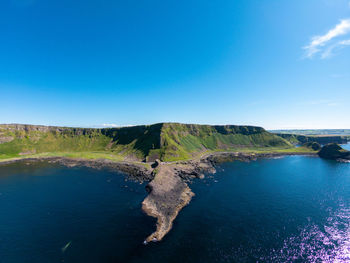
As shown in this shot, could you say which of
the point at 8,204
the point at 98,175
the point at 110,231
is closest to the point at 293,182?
the point at 110,231

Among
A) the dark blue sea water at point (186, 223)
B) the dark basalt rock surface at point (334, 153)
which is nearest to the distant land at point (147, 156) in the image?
the dark basalt rock surface at point (334, 153)

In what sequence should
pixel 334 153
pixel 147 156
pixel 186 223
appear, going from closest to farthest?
pixel 186 223 → pixel 147 156 → pixel 334 153

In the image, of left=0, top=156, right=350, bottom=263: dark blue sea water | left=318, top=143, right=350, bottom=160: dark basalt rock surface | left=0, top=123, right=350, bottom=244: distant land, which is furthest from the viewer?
left=318, top=143, right=350, bottom=160: dark basalt rock surface

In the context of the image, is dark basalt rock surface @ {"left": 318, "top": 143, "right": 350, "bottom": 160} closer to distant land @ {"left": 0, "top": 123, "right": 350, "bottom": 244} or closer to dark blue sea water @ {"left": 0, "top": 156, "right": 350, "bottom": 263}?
distant land @ {"left": 0, "top": 123, "right": 350, "bottom": 244}

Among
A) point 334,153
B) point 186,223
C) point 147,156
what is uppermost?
point 147,156

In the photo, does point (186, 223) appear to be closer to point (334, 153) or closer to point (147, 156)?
point (147, 156)

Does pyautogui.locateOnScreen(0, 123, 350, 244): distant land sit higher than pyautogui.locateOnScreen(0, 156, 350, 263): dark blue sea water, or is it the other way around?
pyautogui.locateOnScreen(0, 123, 350, 244): distant land

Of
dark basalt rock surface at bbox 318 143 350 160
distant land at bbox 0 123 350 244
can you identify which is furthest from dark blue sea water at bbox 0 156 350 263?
dark basalt rock surface at bbox 318 143 350 160

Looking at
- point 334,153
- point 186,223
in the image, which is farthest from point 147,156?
point 334,153

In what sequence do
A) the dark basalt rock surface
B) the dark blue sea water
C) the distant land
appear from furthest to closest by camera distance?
1. the dark basalt rock surface
2. the distant land
3. the dark blue sea water
